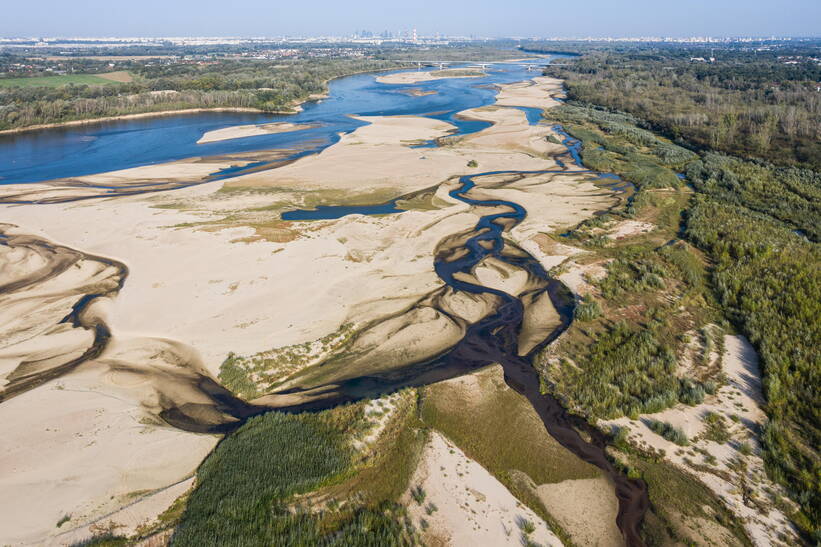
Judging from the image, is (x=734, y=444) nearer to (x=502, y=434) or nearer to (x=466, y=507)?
(x=502, y=434)

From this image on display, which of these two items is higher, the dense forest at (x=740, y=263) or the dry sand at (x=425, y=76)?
the dry sand at (x=425, y=76)

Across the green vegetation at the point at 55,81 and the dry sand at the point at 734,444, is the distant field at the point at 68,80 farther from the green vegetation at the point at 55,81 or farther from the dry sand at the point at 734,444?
the dry sand at the point at 734,444

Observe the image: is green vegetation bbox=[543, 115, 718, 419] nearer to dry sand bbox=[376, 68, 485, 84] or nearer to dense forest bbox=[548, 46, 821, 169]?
dense forest bbox=[548, 46, 821, 169]

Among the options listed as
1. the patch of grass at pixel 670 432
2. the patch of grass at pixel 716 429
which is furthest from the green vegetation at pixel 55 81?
the patch of grass at pixel 716 429

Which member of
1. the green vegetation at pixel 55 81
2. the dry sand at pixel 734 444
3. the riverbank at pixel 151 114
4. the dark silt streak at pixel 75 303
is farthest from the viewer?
the green vegetation at pixel 55 81

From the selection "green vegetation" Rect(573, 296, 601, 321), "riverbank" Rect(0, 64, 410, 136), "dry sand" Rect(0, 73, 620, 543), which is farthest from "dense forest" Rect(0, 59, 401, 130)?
"green vegetation" Rect(573, 296, 601, 321)

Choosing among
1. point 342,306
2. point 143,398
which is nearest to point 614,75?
point 342,306

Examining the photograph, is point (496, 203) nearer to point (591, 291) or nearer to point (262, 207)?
point (591, 291)
